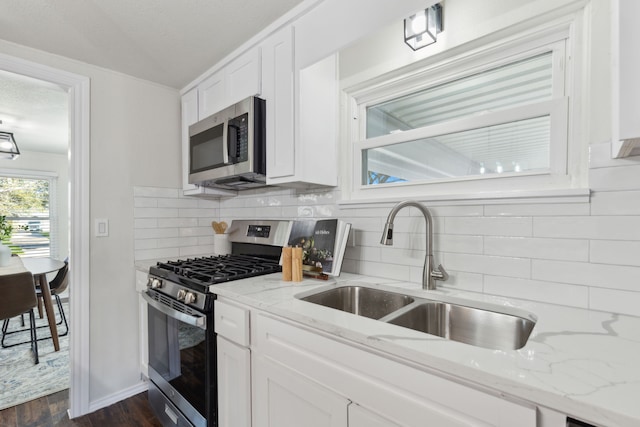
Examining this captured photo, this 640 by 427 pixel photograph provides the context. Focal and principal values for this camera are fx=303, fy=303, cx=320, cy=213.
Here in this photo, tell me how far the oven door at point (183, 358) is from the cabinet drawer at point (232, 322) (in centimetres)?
6

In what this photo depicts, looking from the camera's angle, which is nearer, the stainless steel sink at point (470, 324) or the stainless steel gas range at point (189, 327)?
the stainless steel sink at point (470, 324)

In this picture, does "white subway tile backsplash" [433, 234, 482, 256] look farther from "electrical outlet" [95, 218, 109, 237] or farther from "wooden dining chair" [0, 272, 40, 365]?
"wooden dining chair" [0, 272, 40, 365]

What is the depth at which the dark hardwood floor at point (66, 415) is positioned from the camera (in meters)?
1.87

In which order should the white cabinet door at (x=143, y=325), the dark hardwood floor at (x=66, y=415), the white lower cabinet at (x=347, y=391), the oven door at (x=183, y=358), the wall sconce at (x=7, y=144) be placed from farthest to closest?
the wall sconce at (x=7, y=144), the white cabinet door at (x=143, y=325), the dark hardwood floor at (x=66, y=415), the oven door at (x=183, y=358), the white lower cabinet at (x=347, y=391)

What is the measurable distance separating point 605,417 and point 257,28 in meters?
1.99

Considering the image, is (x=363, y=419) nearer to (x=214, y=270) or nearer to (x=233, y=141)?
(x=214, y=270)

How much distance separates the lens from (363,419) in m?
0.87

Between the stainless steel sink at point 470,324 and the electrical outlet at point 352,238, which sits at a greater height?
the electrical outlet at point 352,238

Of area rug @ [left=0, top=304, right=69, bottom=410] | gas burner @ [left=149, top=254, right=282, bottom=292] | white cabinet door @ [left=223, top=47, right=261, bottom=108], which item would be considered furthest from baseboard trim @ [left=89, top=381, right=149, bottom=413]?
white cabinet door @ [left=223, top=47, right=261, bottom=108]

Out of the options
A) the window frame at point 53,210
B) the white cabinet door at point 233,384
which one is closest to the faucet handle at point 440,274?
the white cabinet door at point 233,384

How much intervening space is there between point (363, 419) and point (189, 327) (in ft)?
3.46

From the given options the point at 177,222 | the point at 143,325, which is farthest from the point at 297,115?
the point at 143,325

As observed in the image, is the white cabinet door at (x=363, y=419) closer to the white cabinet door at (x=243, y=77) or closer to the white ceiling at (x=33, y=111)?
the white cabinet door at (x=243, y=77)

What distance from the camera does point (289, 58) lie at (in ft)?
5.23
